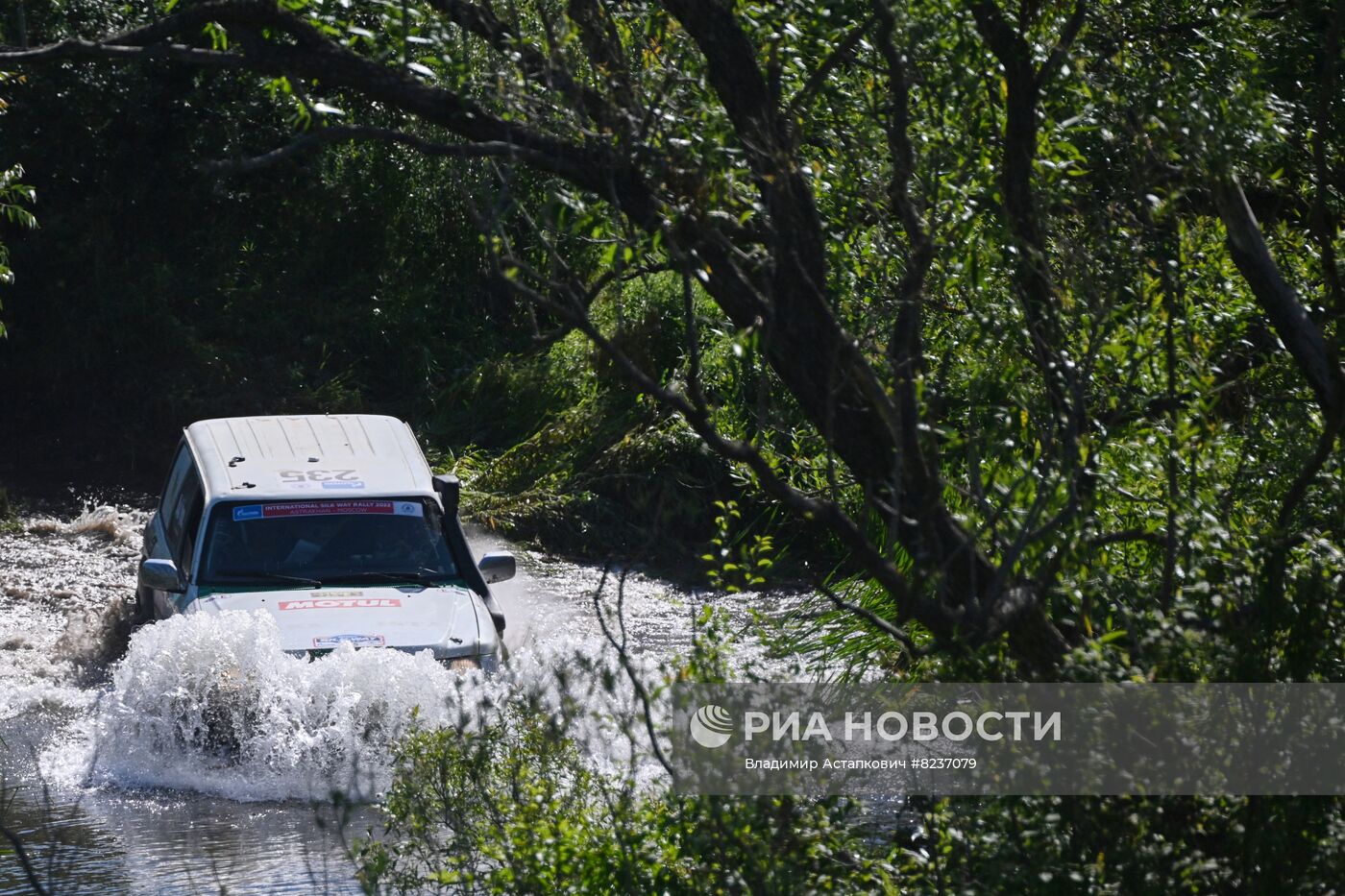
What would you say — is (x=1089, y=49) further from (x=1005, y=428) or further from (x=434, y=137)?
(x=434, y=137)

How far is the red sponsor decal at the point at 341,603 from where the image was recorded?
9.01 metres

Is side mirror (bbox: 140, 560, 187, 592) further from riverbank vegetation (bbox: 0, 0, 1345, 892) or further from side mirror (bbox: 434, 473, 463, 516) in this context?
riverbank vegetation (bbox: 0, 0, 1345, 892)

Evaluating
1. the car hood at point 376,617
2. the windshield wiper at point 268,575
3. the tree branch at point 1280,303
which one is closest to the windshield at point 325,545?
the windshield wiper at point 268,575

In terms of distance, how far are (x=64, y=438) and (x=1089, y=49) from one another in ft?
46.7

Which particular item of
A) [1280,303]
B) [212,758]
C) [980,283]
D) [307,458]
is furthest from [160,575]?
[1280,303]

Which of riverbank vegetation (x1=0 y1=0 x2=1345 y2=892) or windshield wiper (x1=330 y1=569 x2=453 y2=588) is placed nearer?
riverbank vegetation (x1=0 y1=0 x2=1345 y2=892)

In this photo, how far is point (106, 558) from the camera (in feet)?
49.6

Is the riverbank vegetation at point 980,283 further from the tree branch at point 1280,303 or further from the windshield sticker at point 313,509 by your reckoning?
the windshield sticker at point 313,509

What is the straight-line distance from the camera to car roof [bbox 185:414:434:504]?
9.78 metres

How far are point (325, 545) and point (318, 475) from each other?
59cm

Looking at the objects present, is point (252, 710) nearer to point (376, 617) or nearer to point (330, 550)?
point (376, 617)

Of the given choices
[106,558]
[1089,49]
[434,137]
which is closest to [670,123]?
[1089,49]

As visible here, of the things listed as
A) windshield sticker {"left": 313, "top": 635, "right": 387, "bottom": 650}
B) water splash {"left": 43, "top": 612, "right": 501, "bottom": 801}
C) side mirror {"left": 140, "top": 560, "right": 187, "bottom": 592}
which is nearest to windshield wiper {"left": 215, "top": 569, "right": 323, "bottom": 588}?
side mirror {"left": 140, "top": 560, "right": 187, "bottom": 592}

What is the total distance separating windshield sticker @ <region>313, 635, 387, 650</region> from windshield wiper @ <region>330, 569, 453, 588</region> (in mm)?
691
